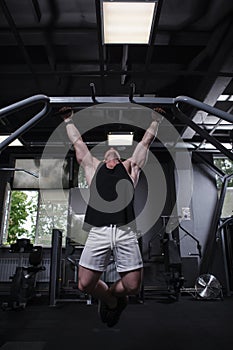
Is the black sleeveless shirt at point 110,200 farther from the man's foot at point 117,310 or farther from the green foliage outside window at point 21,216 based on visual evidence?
the green foliage outside window at point 21,216

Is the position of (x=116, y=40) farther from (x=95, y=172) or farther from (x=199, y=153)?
(x=199, y=153)

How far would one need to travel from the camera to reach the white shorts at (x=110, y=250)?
1781mm

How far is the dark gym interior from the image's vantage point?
85.8 inches

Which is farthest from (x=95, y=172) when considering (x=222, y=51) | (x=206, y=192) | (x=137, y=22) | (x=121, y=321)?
(x=206, y=192)

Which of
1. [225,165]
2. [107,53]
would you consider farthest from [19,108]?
[225,165]

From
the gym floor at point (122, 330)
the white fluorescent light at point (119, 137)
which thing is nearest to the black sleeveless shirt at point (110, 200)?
the gym floor at point (122, 330)

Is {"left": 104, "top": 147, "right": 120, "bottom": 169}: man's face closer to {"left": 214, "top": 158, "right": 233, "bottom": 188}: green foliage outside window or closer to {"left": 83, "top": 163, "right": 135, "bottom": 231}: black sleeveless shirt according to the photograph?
{"left": 83, "top": 163, "right": 135, "bottom": 231}: black sleeveless shirt

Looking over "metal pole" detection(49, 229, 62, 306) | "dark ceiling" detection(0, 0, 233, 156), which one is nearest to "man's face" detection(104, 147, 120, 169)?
"dark ceiling" detection(0, 0, 233, 156)

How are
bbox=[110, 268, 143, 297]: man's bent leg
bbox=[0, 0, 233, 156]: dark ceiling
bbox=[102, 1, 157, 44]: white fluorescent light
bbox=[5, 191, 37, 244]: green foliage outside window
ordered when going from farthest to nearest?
bbox=[5, 191, 37, 244]: green foliage outside window
bbox=[0, 0, 233, 156]: dark ceiling
bbox=[102, 1, 157, 44]: white fluorescent light
bbox=[110, 268, 143, 297]: man's bent leg

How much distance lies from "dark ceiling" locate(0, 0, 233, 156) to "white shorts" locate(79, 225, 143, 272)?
149 centimetres

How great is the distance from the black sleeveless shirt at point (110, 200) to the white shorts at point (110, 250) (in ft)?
0.22

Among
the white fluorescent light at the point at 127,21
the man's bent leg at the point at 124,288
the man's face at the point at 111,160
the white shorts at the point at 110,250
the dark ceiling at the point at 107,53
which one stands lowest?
the man's bent leg at the point at 124,288

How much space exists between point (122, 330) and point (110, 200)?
3.96 ft

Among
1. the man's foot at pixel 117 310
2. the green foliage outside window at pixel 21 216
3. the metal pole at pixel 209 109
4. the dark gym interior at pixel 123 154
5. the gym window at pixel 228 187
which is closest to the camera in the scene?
the metal pole at pixel 209 109
